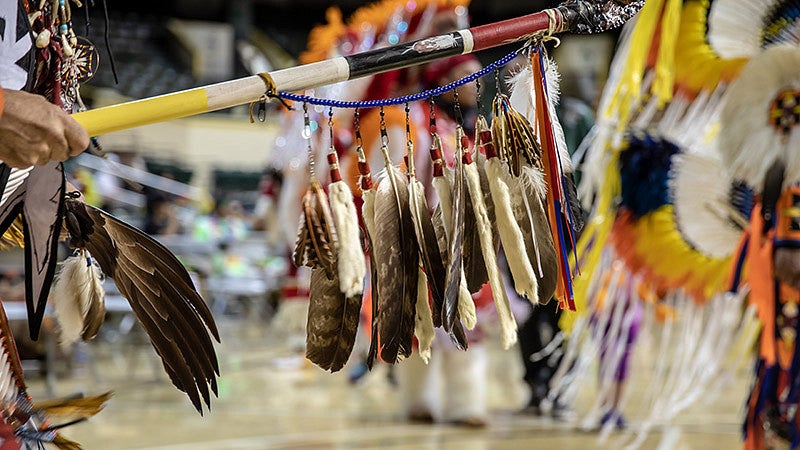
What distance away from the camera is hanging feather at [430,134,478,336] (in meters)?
1.27

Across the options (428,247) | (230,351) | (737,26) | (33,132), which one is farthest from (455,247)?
(230,351)

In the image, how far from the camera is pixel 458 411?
3773mm

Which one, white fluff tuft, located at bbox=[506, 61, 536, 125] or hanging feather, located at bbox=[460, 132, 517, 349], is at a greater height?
white fluff tuft, located at bbox=[506, 61, 536, 125]

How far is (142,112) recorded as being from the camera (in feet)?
3.78

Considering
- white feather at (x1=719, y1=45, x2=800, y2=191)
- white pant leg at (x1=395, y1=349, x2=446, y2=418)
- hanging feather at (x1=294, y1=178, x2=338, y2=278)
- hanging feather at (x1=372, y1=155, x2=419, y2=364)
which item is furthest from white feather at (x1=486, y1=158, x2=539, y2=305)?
white pant leg at (x1=395, y1=349, x2=446, y2=418)

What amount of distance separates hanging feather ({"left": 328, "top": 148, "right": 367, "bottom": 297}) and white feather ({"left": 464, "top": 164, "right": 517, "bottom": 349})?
0.52 ft

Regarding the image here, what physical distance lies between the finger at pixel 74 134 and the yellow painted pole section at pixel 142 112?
0.04m

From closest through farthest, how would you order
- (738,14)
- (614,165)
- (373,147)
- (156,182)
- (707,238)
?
(738,14) → (707,238) → (614,165) → (373,147) → (156,182)

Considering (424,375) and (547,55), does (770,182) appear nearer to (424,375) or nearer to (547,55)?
(547,55)

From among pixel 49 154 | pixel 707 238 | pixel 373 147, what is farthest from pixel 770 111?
pixel 49 154

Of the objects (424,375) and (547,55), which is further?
(424,375)

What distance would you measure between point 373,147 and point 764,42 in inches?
53.8

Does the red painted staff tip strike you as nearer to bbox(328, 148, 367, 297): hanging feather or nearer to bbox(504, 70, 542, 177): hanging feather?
bbox(504, 70, 542, 177): hanging feather

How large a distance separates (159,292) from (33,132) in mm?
343
